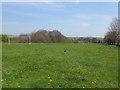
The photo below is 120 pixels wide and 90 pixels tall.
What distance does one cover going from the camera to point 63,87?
30.6ft

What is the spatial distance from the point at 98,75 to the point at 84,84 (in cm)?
200

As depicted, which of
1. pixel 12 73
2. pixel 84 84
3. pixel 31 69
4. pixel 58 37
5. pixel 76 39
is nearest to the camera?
pixel 84 84

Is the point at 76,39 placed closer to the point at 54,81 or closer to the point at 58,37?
the point at 58,37

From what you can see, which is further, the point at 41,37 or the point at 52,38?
the point at 52,38

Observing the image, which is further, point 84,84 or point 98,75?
point 98,75

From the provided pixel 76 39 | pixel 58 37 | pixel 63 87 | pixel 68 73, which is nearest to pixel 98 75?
pixel 68 73

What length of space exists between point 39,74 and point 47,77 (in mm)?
721

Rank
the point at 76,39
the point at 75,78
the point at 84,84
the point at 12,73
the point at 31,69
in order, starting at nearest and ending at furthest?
1. the point at 84,84
2. the point at 75,78
3. the point at 12,73
4. the point at 31,69
5. the point at 76,39

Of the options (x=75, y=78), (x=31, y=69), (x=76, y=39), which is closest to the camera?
(x=75, y=78)

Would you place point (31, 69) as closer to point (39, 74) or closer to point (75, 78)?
point (39, 74)

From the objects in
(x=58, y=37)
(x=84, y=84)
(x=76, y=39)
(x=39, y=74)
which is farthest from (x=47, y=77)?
(x=58, y=37)

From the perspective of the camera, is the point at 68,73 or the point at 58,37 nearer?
the point at 68,73

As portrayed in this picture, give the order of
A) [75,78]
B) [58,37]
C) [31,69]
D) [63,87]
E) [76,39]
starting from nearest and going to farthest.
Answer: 1. [63,87]
2. [75,78]
3. [31,69]
4. [76,39]
5. [58,37]

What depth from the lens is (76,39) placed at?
5159 centimetres
